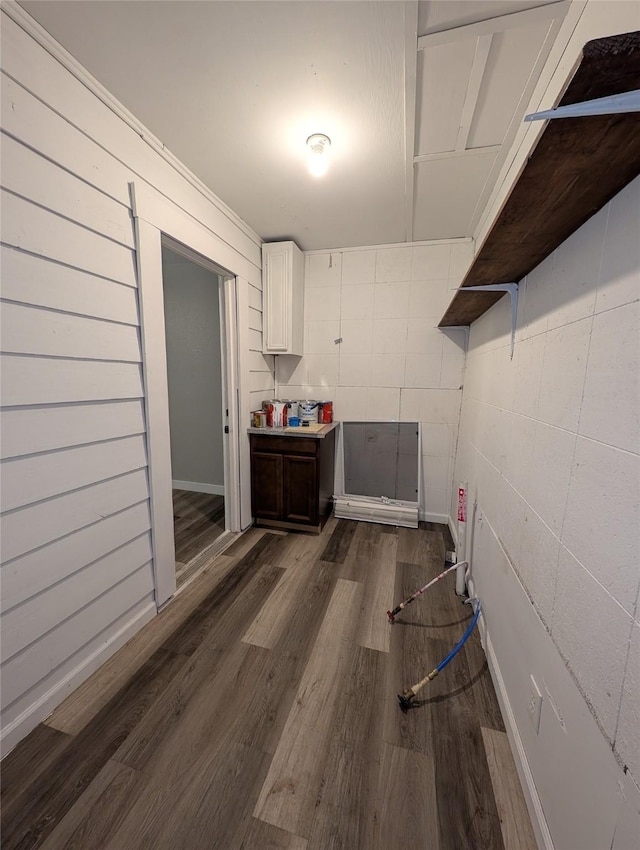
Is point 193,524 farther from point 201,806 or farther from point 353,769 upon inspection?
point 353,769

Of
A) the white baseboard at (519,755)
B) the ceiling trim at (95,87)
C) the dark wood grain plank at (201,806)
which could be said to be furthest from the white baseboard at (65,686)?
the ceiling trim at (95,87)

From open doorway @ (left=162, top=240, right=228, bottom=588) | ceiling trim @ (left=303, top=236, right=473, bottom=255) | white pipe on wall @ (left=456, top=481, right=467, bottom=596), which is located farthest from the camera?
open doorway @ (left=162, top=240, right=228, bottom=588)

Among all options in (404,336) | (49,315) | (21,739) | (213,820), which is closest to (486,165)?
(404,336)

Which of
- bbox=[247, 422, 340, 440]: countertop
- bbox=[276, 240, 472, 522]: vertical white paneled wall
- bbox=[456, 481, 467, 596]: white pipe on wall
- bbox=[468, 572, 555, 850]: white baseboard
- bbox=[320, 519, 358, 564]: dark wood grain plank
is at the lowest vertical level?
bbox=[320, 519, 358, 564]: dark wood grain plank

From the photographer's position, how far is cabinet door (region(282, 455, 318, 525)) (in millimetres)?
2672

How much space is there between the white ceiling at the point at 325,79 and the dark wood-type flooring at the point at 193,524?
261cm

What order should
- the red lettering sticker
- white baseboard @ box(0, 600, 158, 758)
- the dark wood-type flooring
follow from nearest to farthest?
white baseboard @ box(0, 600, 158, 758), the red lettering sticker, the dark wood-type flooring

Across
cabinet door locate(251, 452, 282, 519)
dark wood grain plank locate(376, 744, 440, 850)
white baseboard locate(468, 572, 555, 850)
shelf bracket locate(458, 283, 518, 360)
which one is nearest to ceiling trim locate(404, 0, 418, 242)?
shelf bracket locate(458, 283, 518, 360)

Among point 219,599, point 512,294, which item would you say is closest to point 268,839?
point 219,599

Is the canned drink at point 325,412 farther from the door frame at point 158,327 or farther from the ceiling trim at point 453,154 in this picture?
the ceiling trim at point 453,154

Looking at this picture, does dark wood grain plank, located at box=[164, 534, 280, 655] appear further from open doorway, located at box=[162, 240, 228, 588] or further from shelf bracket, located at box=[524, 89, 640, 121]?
shelf bracket, located at box=[524, 89, 640, 121]

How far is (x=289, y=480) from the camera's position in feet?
9.00

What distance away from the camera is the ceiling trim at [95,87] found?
1082 mm

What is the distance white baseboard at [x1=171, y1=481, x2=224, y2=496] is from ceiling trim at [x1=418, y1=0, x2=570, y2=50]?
3.69 meters
